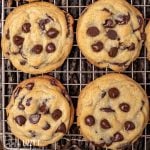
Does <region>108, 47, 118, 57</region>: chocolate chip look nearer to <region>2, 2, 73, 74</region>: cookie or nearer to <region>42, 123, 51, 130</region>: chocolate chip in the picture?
<region>2, 2, 73, 74</region>: cookie

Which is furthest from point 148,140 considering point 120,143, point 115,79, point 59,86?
point 59,86

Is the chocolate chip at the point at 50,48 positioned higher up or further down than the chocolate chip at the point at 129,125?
higher up

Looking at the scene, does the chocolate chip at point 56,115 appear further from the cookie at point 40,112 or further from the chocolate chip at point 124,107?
the chocolate chip at point 124,107

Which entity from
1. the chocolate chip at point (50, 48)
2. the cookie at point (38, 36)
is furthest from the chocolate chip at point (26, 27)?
the chocolate chip at point (50, 48)

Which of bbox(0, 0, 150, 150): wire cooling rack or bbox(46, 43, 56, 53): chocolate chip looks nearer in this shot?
bbox(46, 43, 56, 53): chocolate chip

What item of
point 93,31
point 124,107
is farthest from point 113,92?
point 93,31

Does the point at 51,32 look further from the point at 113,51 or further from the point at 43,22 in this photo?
the point at 113,51

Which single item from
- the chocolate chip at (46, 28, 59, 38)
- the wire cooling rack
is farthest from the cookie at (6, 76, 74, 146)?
the chocolate chip at (46, 28, 59, 38)
